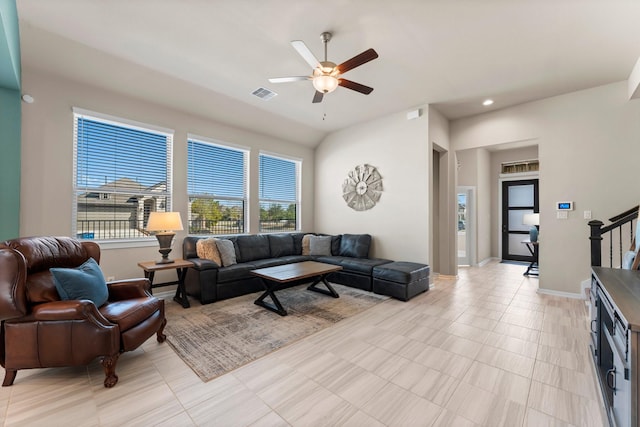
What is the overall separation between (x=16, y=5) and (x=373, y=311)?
189 inches

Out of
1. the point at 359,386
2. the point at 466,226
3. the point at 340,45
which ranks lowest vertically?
the point at 359,386

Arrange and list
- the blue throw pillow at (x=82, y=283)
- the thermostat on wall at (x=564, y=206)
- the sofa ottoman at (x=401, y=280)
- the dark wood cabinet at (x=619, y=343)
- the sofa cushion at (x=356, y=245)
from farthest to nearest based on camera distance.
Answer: the sofa cushion at (x=356, y=245) < the thermostat on wall at (x=564, y=206) < the sofa ottoman at (x=401, y=280) < the blue throw pillow at (x=82, y=283) < the dark wood cabinet at (x=619, y=343)

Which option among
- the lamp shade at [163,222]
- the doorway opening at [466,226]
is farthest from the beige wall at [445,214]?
the lamp shade at [163,222]

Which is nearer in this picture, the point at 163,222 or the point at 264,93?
the point at 163,222

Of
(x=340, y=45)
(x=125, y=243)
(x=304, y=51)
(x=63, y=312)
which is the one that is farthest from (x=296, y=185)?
(x=63, y=312)

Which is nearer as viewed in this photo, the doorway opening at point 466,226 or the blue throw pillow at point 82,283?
the blue throw pillow at point 82,283

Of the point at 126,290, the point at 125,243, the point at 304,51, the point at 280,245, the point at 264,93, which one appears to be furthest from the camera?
the point at 280,245

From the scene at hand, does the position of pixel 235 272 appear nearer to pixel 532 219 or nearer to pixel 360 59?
pixel 360 59

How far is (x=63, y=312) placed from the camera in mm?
1895

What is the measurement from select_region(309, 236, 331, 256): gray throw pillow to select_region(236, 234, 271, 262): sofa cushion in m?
0.90

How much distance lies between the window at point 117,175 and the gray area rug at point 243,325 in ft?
4.57

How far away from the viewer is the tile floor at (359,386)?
5.49ft

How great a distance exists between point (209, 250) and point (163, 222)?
79 centimetres

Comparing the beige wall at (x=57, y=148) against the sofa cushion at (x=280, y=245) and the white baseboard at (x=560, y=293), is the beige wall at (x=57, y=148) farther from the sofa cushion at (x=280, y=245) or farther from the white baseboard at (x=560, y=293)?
the white baseboard at (x=560, y=293)
